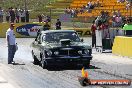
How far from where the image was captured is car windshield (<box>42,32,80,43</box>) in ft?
60.5

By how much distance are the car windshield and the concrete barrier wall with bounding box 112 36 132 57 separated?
473 centimetres

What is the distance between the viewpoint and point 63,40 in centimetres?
1778

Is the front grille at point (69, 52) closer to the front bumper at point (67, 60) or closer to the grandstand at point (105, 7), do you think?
the front bumper at point (67, 60)

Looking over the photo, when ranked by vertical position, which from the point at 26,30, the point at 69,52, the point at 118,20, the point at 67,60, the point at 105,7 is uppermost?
the point at 105,7

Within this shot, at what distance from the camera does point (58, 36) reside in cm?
1856

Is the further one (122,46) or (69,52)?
(122,46)

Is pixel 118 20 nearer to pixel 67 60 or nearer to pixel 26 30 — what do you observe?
pixel 26 30

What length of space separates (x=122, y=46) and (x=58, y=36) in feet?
19.9

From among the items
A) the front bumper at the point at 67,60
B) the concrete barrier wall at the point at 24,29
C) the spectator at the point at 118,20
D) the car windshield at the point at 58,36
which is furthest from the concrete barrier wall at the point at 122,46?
the concrete barrier wall at the point at 24,29

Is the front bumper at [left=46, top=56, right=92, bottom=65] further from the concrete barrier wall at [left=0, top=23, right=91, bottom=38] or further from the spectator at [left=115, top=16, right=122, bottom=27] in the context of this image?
the spectator at [left=115, top=16, right=122, bottom=27]

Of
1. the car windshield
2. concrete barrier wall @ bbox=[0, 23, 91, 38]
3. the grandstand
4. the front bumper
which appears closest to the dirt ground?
the front bumper

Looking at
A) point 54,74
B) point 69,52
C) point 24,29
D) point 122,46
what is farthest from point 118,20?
point 54,74

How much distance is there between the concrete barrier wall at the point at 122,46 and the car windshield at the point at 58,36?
473cm

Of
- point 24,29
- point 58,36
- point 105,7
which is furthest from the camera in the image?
point 105,7
